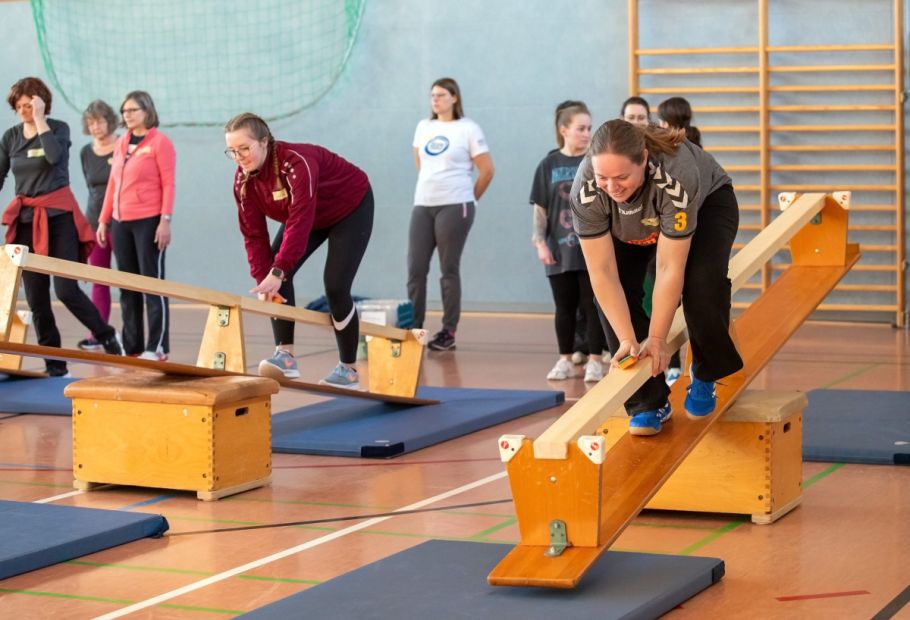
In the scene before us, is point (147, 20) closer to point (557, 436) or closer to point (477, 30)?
point (477, 30)

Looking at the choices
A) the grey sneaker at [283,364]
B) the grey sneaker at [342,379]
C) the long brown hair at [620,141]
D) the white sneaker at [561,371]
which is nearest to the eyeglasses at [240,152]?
the grey sneaker at [283,364]

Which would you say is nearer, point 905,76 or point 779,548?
point 779,548

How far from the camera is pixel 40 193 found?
244 inches

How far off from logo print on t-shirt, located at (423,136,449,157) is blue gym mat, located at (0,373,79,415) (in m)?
2.39

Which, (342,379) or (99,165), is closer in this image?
(342,379)

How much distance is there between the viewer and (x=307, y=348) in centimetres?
785

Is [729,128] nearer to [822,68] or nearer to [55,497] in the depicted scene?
[822,68]

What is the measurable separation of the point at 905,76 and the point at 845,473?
184 inches

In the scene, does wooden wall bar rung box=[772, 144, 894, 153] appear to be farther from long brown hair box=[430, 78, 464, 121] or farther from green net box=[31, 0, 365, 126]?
green net box=[31, 0, 365, 126]

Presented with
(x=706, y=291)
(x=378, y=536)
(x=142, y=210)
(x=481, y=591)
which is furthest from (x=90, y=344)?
(x=481, y=591)

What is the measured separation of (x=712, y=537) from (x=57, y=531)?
5.52 feet

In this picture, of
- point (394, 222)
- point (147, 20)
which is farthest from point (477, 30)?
point (147, 20)

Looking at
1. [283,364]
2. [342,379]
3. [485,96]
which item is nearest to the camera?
[283,364]


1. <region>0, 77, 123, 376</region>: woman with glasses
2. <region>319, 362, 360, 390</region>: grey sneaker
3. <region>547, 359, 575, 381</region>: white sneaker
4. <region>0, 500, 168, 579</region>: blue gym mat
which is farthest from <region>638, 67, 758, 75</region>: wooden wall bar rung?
<region>0, 500, 168, 579</region>: blue gym mat
